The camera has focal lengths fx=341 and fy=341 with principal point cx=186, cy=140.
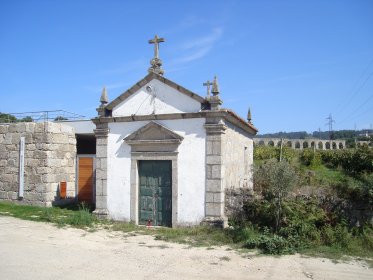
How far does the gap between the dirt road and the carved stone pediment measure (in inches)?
115

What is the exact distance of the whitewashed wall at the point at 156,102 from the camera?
10138 millimetres

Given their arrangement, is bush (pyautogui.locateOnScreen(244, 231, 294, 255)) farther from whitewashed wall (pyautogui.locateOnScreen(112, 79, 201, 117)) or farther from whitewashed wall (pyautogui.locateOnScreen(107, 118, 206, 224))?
whitewashed wall (pyautogui.locateOnScreen(112, 79, 201, 117))

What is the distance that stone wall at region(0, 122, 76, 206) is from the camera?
44.1 ft

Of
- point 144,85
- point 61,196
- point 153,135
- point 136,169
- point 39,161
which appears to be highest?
point 144,85

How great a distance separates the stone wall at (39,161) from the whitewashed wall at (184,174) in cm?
405

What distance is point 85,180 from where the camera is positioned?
1430cm

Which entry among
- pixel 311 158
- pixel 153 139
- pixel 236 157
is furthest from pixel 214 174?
pixel 311 158

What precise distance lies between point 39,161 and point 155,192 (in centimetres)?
589

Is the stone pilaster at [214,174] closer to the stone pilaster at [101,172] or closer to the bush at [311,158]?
the stone pilaster at [101,172]

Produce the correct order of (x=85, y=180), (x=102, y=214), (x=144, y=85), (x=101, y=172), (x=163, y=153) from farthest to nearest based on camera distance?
(x=85, y=180)
(x=101, y=172)
(x=102, y=214)
(x=144, y=85)
(x=163, y=153)

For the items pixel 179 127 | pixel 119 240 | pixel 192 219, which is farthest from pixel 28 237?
pixel 179 127

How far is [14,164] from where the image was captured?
14.2 metres

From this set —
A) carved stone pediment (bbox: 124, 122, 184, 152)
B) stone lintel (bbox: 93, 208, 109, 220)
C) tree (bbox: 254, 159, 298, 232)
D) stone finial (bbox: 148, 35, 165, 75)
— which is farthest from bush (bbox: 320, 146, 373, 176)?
stone lintel (bbox: 93, 208, 109, 220)

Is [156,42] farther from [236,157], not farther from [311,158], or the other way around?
[311,158]
